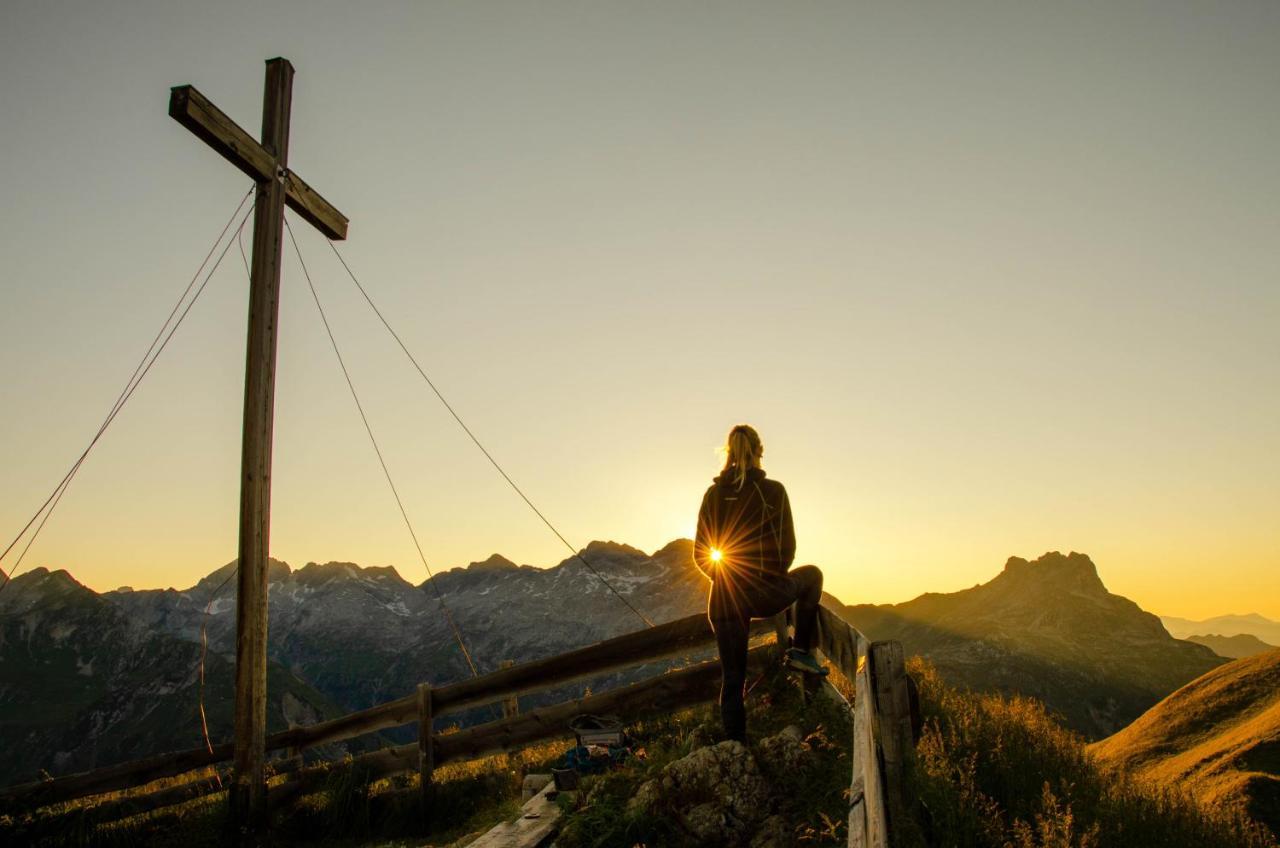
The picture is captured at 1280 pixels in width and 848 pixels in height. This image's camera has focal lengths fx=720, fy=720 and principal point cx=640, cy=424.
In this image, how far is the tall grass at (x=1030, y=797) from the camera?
174 inches

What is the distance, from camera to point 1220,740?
1070 cm

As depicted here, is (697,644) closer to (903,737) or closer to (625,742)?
(625,742)

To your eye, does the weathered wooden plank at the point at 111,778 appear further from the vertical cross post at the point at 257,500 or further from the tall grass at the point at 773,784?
the tall grass at the point at 773,784

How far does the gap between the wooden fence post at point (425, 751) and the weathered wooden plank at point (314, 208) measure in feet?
22.9

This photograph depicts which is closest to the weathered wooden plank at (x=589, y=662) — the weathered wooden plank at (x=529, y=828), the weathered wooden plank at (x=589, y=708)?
the weathered wooden plank at (x=589, y=708)

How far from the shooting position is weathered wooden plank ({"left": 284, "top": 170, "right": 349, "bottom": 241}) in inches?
404

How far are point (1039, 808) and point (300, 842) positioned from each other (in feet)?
26.2

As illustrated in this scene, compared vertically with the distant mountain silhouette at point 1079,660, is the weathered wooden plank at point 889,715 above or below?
above

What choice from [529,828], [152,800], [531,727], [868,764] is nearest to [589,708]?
[531,727]

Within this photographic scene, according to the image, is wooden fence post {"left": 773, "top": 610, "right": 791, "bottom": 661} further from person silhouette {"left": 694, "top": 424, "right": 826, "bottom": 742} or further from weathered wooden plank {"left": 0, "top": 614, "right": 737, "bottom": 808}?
person silhouette {"left": 694, "top": 424, "right": 826, "bottom": 742}

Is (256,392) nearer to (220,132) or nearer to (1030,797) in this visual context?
(220,132)

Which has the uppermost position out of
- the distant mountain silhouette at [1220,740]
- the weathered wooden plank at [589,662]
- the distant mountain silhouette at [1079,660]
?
the weathered wooden plank at [589,662]

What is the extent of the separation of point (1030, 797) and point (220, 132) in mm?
10966

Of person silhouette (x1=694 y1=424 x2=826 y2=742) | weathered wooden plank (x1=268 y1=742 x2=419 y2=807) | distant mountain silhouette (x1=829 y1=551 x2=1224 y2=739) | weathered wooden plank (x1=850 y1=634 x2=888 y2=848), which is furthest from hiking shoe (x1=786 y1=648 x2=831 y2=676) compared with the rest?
distant mountain silhouette (x1=829 y1=551 x2=1224 y2=739)
